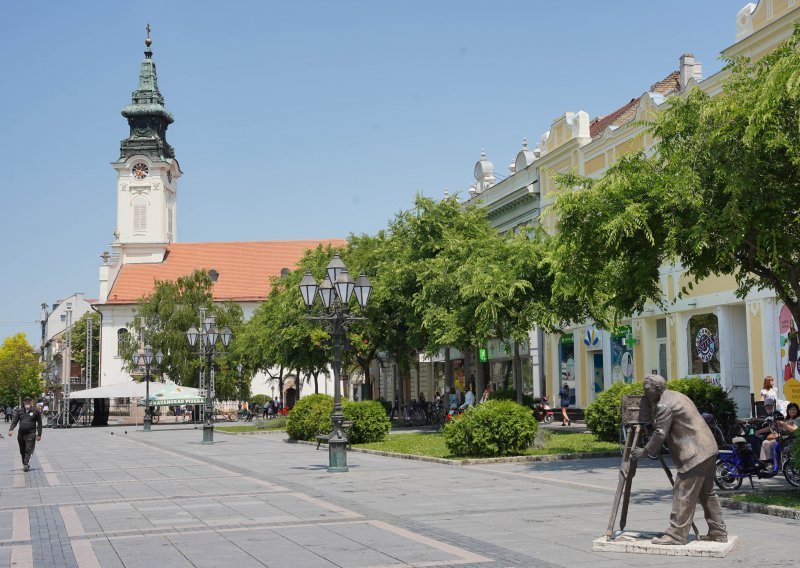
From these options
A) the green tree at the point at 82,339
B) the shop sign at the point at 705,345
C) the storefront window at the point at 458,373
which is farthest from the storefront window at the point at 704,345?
the green tree at the point at 82,339

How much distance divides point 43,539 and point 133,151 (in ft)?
273

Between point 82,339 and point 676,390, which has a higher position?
point 82,339

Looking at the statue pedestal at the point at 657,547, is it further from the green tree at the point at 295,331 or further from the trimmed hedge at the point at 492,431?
the green tree at the point at 295,331

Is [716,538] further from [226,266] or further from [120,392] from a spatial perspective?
[226,266]

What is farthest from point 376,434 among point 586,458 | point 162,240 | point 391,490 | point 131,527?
point 162,240

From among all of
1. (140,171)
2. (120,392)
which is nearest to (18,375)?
(140,171)

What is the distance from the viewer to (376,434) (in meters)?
27.5

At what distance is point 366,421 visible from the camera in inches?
1071

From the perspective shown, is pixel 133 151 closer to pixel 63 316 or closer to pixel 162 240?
pixel 162 240

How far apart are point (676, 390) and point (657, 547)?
11066mm

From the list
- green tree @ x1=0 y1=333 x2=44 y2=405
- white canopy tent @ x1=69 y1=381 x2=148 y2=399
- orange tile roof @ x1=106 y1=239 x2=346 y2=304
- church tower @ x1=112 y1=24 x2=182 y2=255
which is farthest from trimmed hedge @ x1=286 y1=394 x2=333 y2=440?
green tree @ x1=0 y1=333 x2=44 y2=405

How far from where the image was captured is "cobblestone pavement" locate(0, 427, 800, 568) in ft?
30.5

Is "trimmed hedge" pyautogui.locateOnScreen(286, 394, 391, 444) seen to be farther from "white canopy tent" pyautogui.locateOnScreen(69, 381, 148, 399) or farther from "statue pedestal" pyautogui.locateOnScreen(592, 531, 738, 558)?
"white canopy tent" pyautogui.locateOnScreen(69, 381, 148, 399)

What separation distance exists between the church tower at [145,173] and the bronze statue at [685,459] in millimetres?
84060
